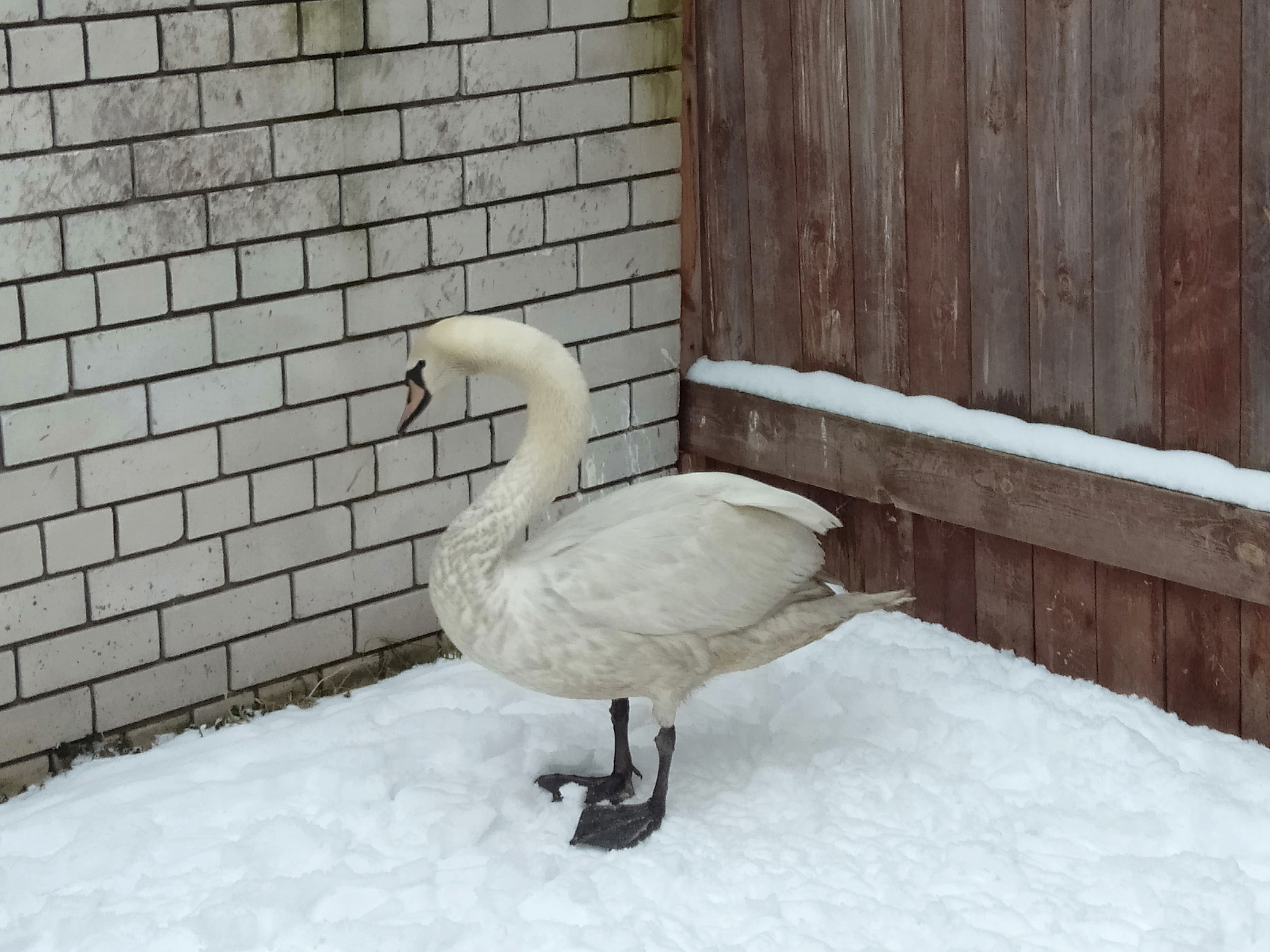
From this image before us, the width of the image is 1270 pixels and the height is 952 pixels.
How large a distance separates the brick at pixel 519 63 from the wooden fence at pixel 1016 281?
19.4 inches

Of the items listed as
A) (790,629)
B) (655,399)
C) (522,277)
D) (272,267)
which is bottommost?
(790,629)

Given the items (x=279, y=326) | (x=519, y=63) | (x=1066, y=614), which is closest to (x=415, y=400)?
(x=279, y=326)

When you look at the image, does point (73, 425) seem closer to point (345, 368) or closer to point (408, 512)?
point (345, 368)

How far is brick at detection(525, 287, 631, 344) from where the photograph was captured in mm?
5129

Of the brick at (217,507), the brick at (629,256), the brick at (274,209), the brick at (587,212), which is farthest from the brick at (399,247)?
the brick at (217,507)

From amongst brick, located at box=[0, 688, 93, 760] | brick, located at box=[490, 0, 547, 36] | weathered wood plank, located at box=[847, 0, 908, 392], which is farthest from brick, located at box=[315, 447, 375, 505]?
weathered wood plank, located at box=[847, 0, 908, 392]

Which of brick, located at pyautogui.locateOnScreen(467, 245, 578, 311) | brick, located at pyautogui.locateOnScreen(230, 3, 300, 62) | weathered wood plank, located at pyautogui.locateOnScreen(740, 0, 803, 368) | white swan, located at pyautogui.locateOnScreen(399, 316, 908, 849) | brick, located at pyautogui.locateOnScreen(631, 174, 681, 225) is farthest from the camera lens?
brick, located at pyautogui.locateOnScreen(631, 174, 681, 225)

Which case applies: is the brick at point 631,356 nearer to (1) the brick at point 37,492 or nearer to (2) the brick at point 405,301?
(2) the brick at point 405,301

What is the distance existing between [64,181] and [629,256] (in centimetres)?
184

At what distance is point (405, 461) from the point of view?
4.90 meters

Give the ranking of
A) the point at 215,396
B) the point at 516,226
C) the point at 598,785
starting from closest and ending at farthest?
the point at 598,785, the point at 215,396, the point at 516,226

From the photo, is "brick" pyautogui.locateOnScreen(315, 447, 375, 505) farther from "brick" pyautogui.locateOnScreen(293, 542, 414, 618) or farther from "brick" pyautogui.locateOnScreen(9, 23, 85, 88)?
"brick" pyautogui.locateOnScreen(9, 23, 85, 88)

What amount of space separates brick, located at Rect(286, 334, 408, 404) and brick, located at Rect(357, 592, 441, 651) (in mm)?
657

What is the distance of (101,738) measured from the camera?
4422 mm
